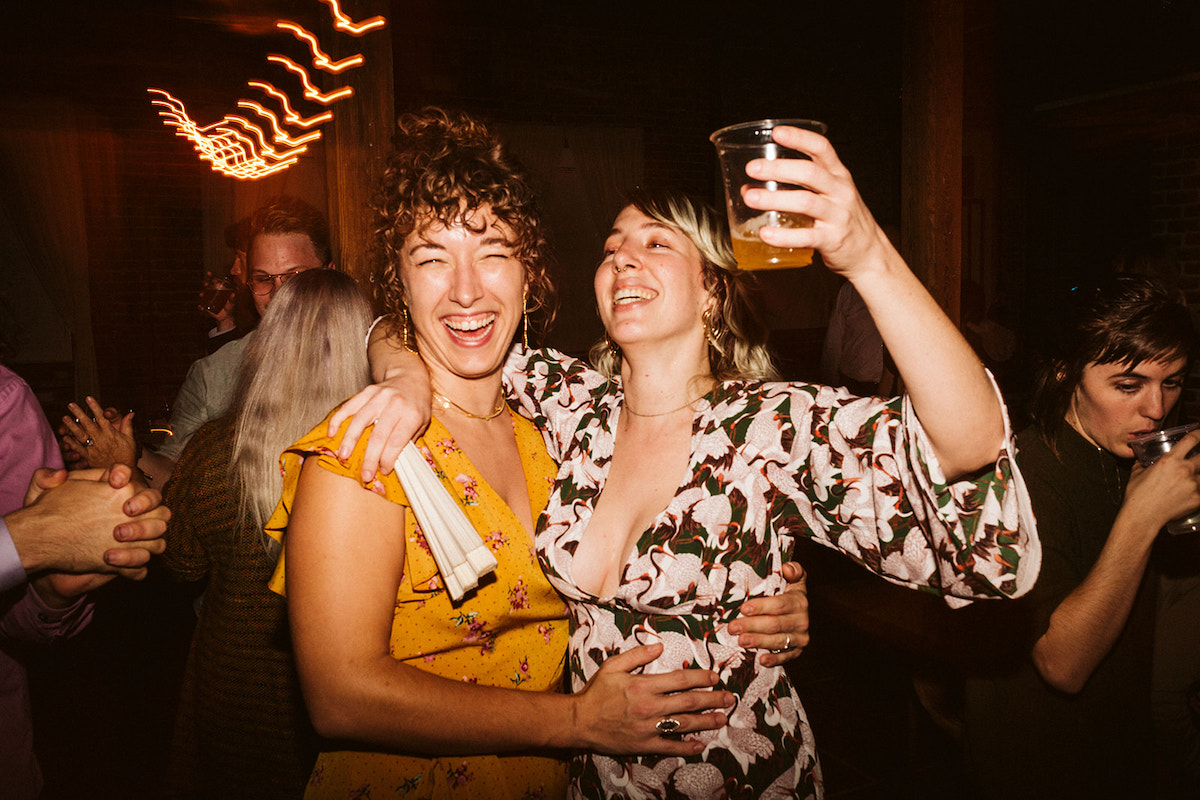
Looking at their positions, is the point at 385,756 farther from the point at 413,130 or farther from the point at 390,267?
the point at 413,130

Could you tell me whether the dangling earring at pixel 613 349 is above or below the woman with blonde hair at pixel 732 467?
above

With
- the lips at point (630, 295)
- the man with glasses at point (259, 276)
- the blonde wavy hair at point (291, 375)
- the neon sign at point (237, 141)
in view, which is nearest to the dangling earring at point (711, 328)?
the lips at point (630, 295)

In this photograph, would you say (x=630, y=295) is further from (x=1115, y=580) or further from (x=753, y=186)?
(x=1115, y=580)

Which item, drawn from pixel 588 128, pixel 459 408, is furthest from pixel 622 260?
pixel 588 128

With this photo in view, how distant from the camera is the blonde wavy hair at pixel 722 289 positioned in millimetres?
1881

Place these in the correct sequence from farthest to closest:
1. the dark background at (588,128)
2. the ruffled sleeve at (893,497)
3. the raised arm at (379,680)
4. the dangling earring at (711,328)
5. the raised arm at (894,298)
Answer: the dark background at (588,128) < the dangling earring at (711,328) < the raised arm at (379,680) < the ruffled sleeve at (893,497) < the raised arm at (894,298)

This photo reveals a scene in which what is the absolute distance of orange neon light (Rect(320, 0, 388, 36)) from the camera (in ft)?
8.89

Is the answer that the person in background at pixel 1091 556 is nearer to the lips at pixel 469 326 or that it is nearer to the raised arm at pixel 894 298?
the raised arm at pixel 894 298

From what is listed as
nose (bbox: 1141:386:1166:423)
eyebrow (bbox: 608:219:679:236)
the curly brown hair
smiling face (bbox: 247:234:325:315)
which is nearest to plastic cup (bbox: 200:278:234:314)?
smiling face (bbox: 247:234:325:315)

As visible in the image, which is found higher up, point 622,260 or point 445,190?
point 445,190

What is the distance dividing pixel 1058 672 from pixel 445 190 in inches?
71.2

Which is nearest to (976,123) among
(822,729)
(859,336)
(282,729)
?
(859,336)

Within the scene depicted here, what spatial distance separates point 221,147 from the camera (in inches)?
253

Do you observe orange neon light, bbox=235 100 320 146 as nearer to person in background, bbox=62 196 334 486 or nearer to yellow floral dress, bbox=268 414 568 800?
person in background, bbox=62 196 334 486
